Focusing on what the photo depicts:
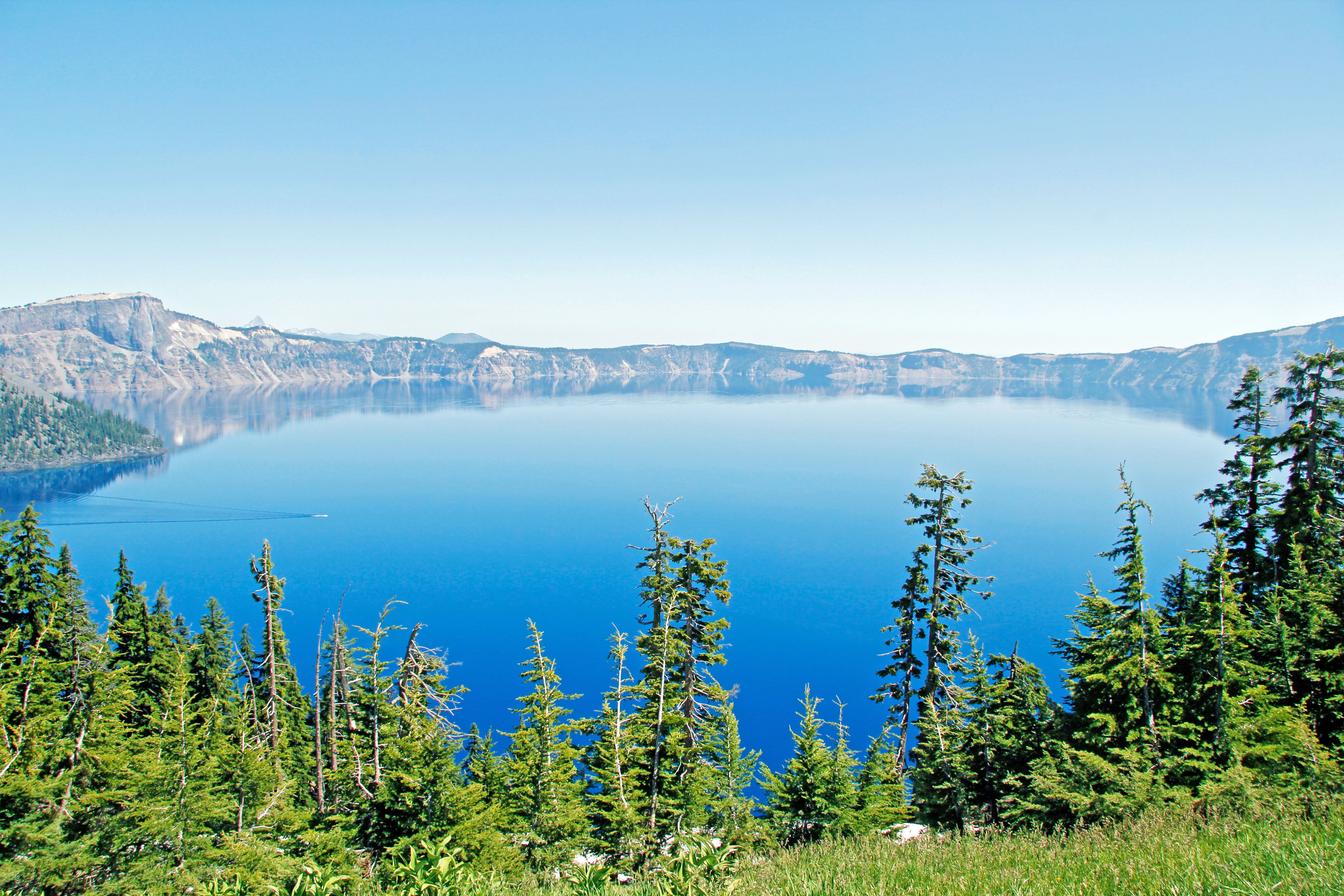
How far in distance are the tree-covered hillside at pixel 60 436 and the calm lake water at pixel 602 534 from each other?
17858mm

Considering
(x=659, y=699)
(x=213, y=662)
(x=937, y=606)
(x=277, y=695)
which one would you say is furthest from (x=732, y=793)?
(x=213, y=662)

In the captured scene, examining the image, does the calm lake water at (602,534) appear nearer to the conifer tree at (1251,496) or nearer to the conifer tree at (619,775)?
the conifer tree at (619,775)

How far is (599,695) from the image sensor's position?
44.7m

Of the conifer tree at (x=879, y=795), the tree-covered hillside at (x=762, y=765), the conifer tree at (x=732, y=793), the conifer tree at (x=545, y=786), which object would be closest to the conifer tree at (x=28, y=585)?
the tree-covered hillside at (x=762, y=765)

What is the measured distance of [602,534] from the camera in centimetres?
8125

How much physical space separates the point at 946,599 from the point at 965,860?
542 inches

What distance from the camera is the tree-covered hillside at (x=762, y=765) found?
11.1 meters

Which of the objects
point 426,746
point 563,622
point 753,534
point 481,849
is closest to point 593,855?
point 481,849

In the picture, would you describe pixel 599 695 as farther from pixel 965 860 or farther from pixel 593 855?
pixel 965 860

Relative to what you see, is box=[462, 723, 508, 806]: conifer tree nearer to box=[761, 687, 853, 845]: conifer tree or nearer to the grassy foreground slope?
box=[761, 687, 853, 845]: conifer tree

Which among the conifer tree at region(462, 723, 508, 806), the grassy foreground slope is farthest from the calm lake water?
the grassy foreground slope

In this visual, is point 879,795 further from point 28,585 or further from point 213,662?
point 28,585

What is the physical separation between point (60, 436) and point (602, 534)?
6850 inches

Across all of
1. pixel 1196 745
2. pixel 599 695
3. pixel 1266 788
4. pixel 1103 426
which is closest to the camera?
pixel 1266 788
